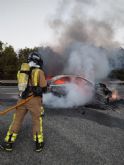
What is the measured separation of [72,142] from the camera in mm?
7645

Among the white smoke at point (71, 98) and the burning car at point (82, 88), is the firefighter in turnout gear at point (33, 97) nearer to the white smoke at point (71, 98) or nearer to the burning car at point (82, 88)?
the white smoke at point (71, 98)

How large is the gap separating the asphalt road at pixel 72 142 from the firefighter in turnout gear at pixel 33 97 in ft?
0.97

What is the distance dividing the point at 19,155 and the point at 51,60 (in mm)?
14806

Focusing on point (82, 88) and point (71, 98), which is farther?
point (82, 88)

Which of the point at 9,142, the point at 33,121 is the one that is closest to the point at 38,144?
the point at 33,121

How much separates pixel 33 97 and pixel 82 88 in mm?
7859

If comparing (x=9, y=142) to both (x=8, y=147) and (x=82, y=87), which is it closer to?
(x=8, y=147)

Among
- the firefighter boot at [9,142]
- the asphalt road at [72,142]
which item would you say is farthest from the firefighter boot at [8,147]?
the asphalt road at [72,142]

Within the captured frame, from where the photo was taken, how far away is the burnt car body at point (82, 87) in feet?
47.6

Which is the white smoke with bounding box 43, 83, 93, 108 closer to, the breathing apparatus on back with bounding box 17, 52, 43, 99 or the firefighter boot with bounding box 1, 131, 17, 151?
the breathing apparatus on back with bounding box 17, 52, 43, 99

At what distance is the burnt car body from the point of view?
572 inches

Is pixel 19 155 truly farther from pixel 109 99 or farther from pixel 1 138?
pixel 109 99

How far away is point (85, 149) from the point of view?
716 cm

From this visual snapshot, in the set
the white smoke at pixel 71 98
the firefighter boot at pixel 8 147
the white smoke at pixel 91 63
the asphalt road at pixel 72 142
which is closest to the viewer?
the asphalt road at pixel 72 142
